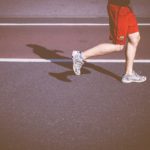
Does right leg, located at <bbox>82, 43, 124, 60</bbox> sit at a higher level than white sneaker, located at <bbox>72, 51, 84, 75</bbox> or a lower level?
higher

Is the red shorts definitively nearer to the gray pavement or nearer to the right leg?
the right leg

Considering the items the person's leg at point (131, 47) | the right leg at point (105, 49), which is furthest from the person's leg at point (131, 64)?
the right leg at point (105, 49)

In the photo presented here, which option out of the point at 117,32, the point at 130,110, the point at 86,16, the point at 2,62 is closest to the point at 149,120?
the point at 130,110

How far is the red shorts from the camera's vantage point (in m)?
5.88

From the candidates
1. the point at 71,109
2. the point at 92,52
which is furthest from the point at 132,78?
the point at 71,109

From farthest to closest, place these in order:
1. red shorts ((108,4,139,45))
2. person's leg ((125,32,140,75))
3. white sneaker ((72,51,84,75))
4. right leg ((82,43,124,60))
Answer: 1. white sneaker ((72,51,84,75))
2. right leg ((82,43,124,60))
3. person's leg ((125,32,140,75))
4. red shorts ((108,4,139,45))

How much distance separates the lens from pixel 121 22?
5.87 m

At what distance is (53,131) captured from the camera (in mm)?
4586

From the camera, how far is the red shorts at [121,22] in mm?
5875

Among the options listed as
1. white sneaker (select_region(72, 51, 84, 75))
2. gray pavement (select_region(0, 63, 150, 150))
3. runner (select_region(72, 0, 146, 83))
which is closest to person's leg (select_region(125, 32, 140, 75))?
runner (select_region(72, 0, 146, 83))

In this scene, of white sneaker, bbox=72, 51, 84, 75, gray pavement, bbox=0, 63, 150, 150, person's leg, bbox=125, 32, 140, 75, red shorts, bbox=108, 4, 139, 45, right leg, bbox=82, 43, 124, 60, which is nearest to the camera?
gray pavement, bbox=0, 63, 150, 150

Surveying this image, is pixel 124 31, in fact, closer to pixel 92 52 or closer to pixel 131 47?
pixel 131 47

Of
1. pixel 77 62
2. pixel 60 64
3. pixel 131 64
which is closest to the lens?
pixel 131 64

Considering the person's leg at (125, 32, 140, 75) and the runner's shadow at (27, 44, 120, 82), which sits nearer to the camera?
the person's leg at (125, 32, 140, 75)
